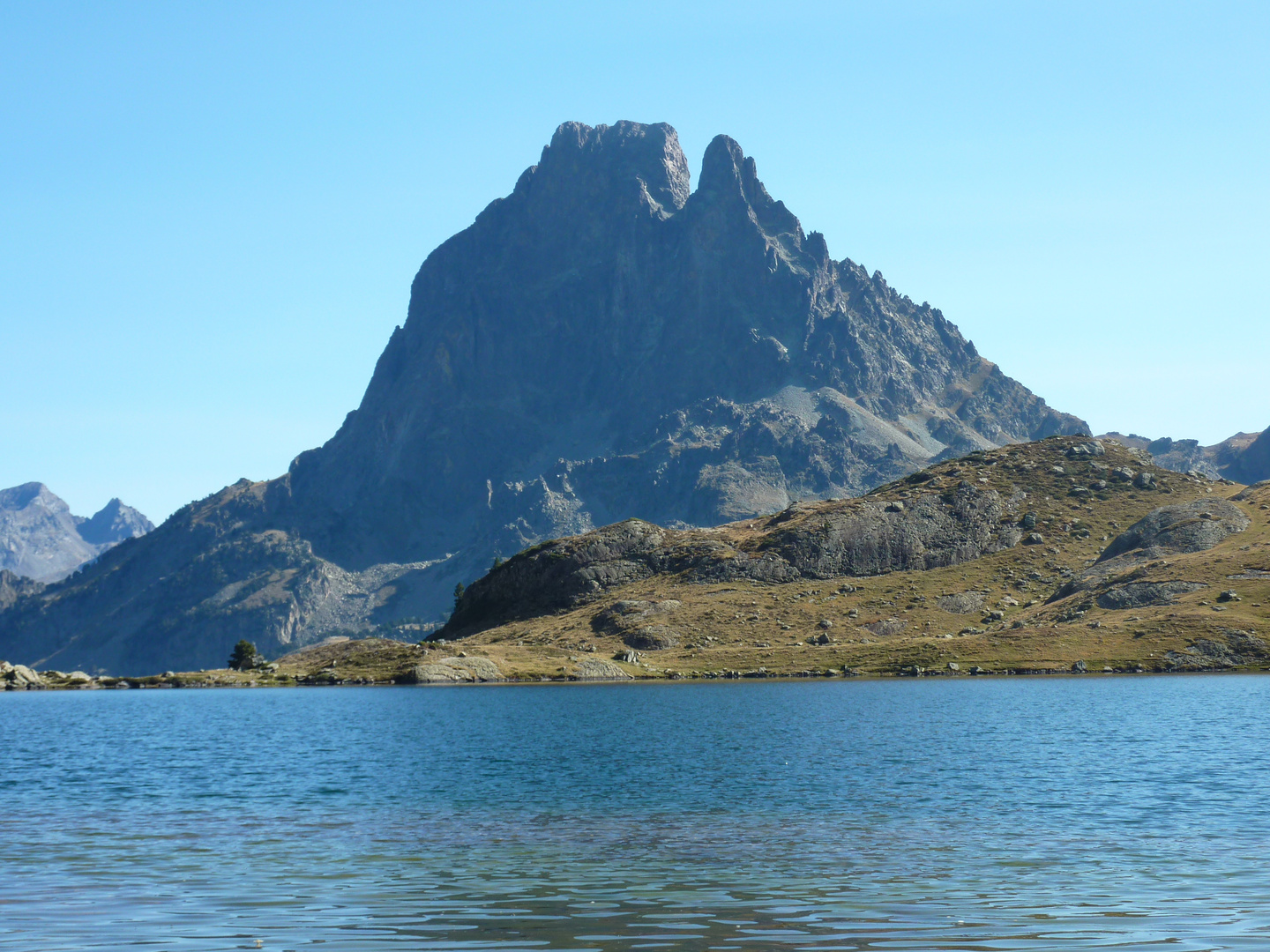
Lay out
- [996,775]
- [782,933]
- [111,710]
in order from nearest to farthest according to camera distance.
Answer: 1. [782,933]
2. [996,775]
3. [111,710]

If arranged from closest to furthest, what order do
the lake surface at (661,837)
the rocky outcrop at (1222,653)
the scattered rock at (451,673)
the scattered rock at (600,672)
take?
1. the lake surface at (661,837)
2. the rocky outcrop at (1222,653)
3. the scattered rock at (600,672)
4. the scattered rock at (451,673)

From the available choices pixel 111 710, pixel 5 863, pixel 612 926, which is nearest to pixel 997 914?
pixel 612 926

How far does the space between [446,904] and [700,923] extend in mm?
7832

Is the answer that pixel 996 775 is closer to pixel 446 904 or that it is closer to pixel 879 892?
pixel 879 892

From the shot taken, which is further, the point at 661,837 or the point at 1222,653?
the point at 1222,653

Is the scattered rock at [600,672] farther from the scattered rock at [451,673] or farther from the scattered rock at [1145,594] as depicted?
the scattered rock at [1145,594]

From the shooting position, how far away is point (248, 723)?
116375 millimetres

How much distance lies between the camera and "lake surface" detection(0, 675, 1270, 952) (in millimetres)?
29266

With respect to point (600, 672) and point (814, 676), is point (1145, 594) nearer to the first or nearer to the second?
point (814, 676)

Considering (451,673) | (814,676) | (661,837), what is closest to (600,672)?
(451,673)

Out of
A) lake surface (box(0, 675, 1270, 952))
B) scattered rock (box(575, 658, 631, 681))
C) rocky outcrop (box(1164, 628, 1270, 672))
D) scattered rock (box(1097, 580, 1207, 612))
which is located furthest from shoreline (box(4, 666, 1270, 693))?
lake surface (box(0, 675, 1270, 952))

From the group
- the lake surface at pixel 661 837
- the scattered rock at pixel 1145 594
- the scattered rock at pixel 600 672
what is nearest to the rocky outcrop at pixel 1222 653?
the scattered rock at pixel 1145 594

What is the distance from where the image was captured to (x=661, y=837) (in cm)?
4500

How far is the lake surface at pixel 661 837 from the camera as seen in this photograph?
29.3 meters
